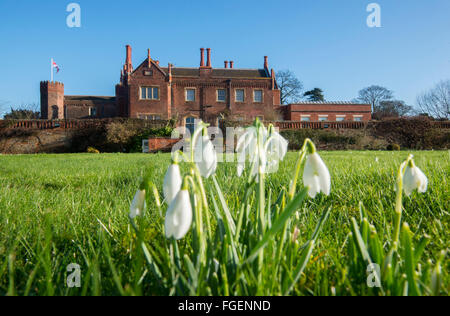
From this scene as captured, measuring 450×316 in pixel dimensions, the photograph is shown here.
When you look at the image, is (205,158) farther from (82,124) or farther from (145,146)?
(82,124)

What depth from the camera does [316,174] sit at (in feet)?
2.41

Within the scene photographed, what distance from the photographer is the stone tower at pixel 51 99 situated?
3356cm

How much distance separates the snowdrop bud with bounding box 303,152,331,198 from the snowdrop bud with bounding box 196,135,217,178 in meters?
0.25

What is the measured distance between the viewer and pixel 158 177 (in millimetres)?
3219

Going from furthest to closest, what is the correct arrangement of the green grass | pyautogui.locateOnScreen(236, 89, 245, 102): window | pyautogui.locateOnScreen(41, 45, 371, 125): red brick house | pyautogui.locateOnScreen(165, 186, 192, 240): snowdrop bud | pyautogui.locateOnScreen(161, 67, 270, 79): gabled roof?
1. pyautogui.locateOnScreen(161, 67, 270, 79): gabled roof
2. pyautogui.locateOnScreen(236, 89, 245, 102): window
3. pyautogui.locateOnScreen(41, 45, 371, 125): red brick house
4. the green grass
5. pyautogui.locateOnScreen(165, 186, 192, 240): snowdrop bud

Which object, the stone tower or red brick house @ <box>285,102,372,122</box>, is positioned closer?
red brick house @ <box>285,102,372,122</box>

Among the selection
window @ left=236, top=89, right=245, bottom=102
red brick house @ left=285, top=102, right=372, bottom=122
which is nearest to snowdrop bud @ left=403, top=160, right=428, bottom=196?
window @ left=236, top=89, right=245, bottom=102

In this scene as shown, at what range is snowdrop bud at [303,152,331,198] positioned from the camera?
2.35 feet

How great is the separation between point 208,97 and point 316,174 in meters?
27.4

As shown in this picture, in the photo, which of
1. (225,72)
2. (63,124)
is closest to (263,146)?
(63,124)

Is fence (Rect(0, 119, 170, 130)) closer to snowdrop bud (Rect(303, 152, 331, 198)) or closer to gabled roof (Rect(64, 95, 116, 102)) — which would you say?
gabled roof (Rect(64, 95, 116, 102))

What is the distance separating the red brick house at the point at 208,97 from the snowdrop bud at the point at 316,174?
78.3 ft

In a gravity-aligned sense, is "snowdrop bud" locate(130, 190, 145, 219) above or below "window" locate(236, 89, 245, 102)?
below

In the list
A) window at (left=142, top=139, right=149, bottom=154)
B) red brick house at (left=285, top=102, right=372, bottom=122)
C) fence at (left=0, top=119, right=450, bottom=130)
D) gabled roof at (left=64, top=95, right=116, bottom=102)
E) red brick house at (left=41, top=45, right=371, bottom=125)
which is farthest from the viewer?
gabled roof at (left=64, top=95, right=116, bottom=102)
